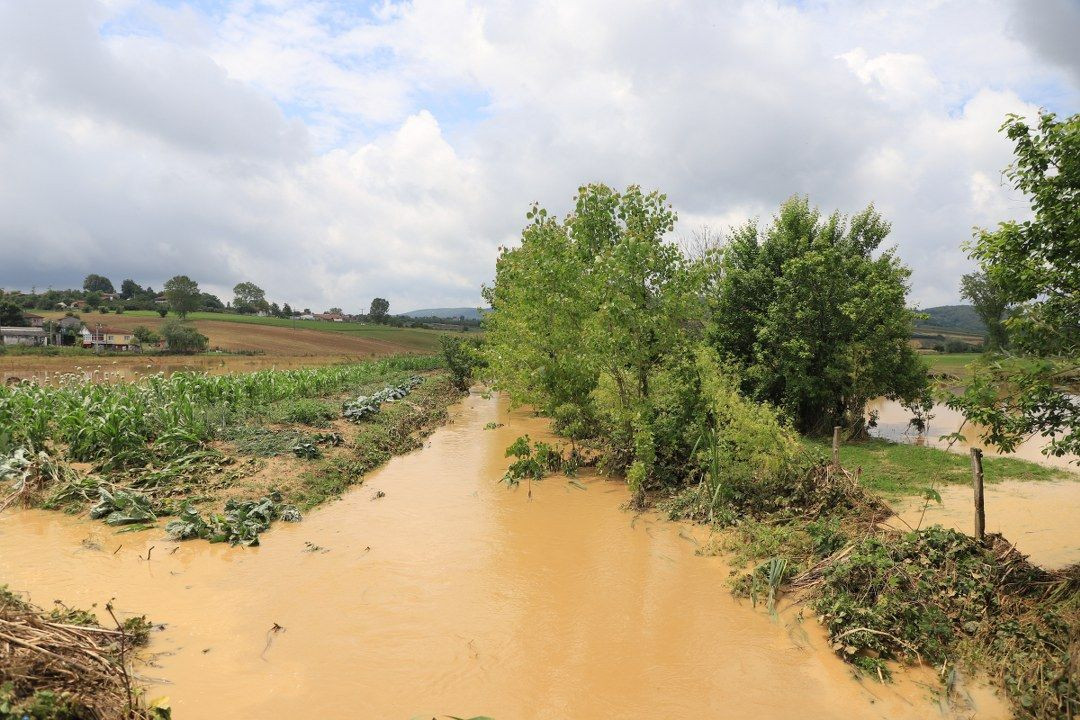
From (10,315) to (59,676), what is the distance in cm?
7903

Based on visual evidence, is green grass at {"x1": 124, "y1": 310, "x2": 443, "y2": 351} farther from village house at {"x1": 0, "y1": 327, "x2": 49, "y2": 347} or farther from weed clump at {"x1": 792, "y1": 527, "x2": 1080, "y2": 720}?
weed clump at {"x1": 792, "y1": 527, "x2": 1080, "y2": 720}

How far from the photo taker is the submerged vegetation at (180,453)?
962cm

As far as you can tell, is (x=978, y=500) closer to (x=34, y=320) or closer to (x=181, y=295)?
(x=34, y=320)

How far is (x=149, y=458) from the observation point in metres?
11.3

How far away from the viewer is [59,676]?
13.5ft

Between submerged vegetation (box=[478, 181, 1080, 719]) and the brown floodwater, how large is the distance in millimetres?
2717

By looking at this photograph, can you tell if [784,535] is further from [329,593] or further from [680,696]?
[329,593]

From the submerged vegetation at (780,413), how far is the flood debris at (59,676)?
622 centimetres

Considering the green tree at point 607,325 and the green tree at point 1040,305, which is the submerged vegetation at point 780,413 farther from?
the green tree at point 1040,305

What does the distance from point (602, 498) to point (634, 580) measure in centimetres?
380

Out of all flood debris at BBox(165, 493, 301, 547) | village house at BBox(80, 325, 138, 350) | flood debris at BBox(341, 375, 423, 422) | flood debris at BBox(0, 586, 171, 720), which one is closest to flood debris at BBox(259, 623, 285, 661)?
flood debris at BBox(0, 586, 171, 720)

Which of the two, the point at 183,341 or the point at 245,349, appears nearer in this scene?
the point at 183,341

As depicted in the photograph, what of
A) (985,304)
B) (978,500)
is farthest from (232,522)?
(985,304)

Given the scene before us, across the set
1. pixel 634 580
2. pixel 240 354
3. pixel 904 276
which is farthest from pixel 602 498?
pixel 240 354
